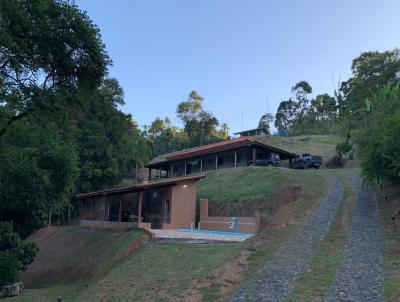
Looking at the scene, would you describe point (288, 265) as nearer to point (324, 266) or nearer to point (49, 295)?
point (324, 266)

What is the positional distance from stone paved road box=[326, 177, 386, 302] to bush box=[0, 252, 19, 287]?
1305 centimetres

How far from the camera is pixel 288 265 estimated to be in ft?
40.8

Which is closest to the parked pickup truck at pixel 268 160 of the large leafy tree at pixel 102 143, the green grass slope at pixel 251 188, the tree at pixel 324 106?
the green grass slope at pixel 251 188

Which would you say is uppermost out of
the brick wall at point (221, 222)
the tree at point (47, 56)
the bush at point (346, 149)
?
the bush at point (346, 149)

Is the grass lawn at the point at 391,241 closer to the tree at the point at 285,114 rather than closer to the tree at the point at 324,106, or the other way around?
the tree at the point at 324,106

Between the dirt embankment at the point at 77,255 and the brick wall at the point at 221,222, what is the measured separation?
5.89 metres

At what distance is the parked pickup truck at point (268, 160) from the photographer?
132 ft

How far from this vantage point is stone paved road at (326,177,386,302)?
385 inches

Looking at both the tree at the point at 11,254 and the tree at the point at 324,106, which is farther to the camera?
the tree at the point at 324,106

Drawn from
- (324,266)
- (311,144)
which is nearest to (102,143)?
(311,144)

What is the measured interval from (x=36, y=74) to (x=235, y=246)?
9.45 metres

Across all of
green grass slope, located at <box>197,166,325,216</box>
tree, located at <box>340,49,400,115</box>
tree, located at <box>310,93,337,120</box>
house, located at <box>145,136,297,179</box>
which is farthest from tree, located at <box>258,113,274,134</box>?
green grass slope, located at <box>197,166,325,216</box>

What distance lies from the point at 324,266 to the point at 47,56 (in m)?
10.6

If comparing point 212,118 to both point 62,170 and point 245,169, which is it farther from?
point 62,170
